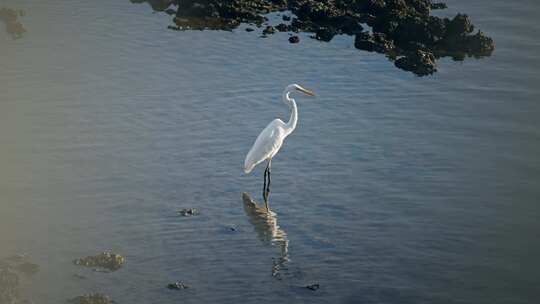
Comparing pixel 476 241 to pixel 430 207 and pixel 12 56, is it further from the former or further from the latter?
pixel 12 56

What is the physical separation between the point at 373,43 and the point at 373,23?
228cm

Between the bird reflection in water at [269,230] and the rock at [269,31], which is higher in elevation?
the rock at [269,31]

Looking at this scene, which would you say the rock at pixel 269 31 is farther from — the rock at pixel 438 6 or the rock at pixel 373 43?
the rock at pixel 438 6

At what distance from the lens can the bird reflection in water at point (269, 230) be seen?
65.2 feet

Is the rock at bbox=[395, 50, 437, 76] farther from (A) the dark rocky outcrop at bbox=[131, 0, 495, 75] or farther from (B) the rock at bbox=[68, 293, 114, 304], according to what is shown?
(B) the rock at bbox=[68, 293, 114, 304]

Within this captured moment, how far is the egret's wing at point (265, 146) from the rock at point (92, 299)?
6975 mm

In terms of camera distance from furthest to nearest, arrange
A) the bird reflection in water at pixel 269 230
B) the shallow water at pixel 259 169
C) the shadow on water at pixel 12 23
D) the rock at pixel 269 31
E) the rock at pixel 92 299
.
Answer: the shadow on water at pixel 12 23 → the rock at pixel 269 31 → the bird reflection in water at pixel 269 230 → the shallow water at pixel 259 169 → the rock at pixel 92 299

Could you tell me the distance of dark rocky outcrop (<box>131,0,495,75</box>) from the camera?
106 ft

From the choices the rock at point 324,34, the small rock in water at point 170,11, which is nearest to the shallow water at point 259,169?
the rock at point 324,34

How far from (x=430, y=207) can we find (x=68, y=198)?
953 centimetres

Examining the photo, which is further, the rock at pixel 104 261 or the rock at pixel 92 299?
the rock at pixel 104 261

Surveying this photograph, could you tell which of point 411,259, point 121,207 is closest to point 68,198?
point 121,207

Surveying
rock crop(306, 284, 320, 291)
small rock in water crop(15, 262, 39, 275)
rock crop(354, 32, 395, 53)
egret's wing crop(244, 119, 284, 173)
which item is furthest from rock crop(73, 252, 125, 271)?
rock crop(354, 32, 395, 53)

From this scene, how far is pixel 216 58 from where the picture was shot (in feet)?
104
